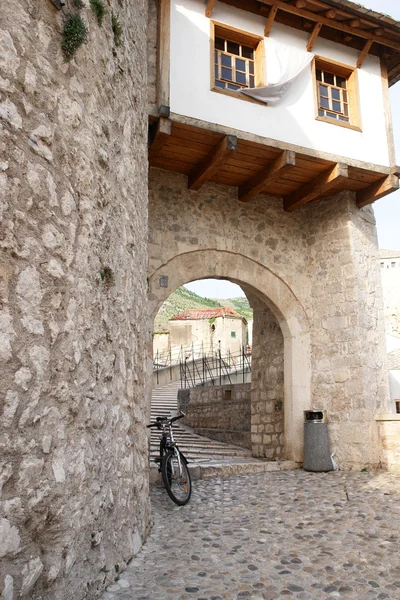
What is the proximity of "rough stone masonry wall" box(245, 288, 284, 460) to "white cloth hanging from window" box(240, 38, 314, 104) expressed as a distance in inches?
128

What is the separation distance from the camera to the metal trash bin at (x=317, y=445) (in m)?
6.99

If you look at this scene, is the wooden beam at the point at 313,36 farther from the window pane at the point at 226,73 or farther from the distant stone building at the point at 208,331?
the distant stone building at the point at 208,331

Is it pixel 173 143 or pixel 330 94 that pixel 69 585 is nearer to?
pixel 173 143

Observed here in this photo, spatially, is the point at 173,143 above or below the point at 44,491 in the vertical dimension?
above

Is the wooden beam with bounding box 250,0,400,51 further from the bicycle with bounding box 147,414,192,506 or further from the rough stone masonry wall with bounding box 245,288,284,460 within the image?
the bicycle with bounding box 147,414,192,506

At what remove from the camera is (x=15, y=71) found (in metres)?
2.18

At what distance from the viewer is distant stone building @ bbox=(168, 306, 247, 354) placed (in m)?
29.9

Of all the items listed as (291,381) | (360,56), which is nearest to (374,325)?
(291,381)

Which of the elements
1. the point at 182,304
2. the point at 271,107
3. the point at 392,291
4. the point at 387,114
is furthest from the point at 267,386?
the point at 182,304

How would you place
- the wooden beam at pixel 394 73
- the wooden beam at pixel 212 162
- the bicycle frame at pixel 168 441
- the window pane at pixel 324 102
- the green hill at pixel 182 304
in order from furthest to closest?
1. the green hill at pixel 182 304
2. the wooden beam at pixel 394 73
3. the window pane at pixel 324 102
4. the wooden beam at pixel 212 162
5. the bicycle frame at pixel 168 441

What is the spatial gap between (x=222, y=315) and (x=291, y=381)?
2255 centimetres

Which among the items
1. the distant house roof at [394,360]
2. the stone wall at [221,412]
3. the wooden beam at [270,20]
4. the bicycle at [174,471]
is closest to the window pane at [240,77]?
the wooden beam at [270,20]

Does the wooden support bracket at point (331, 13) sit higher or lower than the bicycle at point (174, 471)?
higher

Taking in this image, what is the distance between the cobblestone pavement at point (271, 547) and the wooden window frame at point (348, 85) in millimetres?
Result: 5053
